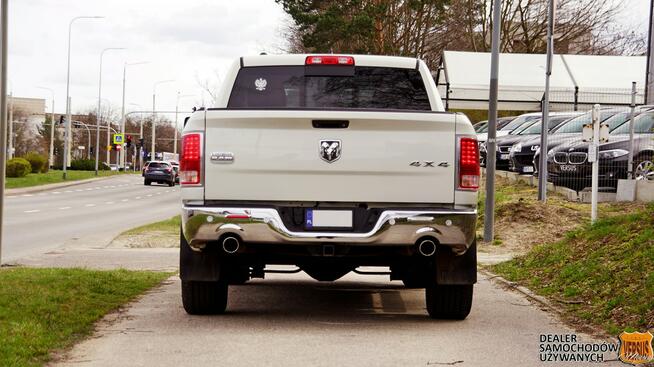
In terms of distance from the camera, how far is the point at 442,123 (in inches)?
305

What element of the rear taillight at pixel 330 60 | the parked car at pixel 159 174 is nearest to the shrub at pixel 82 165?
the parked car at pixel 159 174

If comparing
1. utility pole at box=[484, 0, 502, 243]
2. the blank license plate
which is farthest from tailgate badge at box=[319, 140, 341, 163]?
utility pole at box=[484, 0, 502, 243]

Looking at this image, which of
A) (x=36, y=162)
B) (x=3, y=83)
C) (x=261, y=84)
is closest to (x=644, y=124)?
(x=3, y=83)

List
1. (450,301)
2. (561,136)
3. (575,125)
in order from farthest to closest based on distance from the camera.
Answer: (575,125) < (561,136) < (450,301)

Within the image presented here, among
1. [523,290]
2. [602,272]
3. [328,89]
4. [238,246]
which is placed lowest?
[523,290]

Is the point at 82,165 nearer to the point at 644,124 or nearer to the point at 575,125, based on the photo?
the point at 575,125

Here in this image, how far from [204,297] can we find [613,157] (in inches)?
493

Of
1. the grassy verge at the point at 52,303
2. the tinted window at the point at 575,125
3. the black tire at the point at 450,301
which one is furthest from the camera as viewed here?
the tinted window at the point at 575,125

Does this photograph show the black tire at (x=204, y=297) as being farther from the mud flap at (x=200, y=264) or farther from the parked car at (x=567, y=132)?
the parked car at (x=567, y=132)

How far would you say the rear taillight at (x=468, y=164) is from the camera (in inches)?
305

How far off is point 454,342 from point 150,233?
1506cm

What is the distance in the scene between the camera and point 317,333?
786cm

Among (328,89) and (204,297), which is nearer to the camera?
(204,297)

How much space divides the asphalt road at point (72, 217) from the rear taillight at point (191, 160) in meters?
9.25
